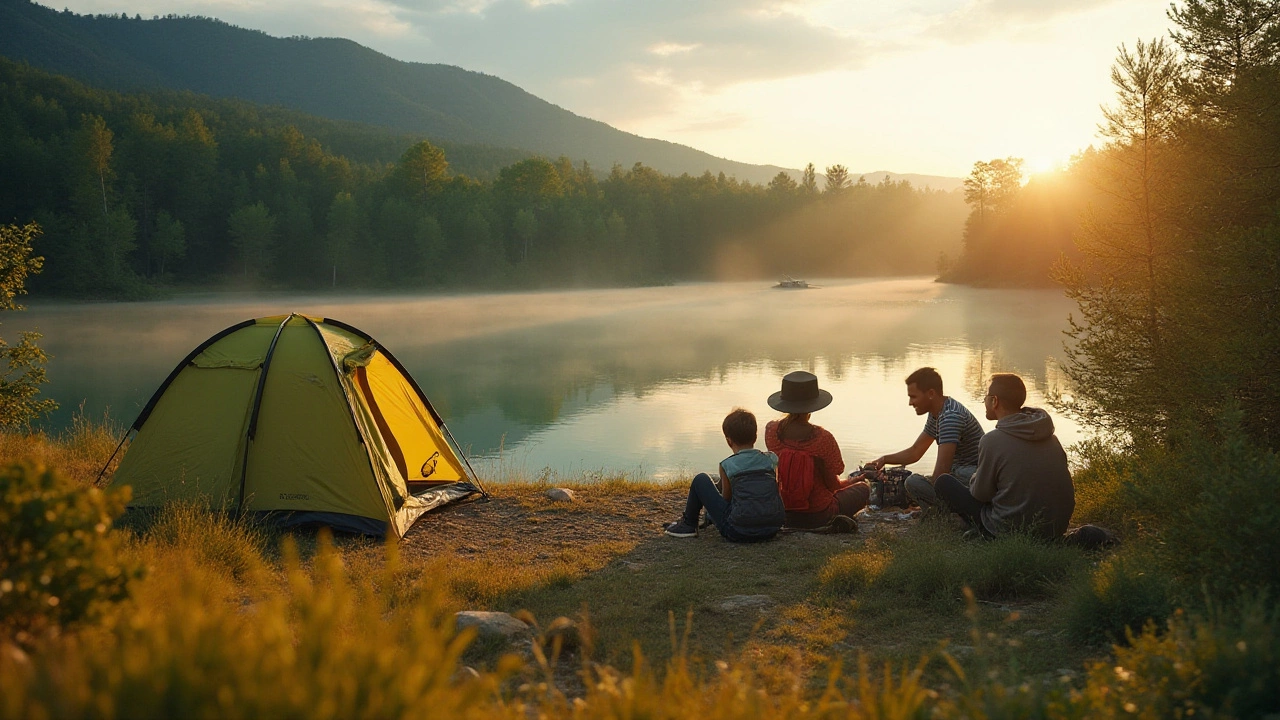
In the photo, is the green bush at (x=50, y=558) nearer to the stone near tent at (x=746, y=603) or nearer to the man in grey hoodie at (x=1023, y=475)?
the stone near tent at (x=746, y=603)

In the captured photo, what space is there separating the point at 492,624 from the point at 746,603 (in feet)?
5.30

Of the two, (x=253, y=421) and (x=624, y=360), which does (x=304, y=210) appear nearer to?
(x=624, y=360)

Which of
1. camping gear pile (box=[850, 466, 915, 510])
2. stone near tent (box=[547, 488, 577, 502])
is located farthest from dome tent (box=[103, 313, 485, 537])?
camping gear pile (box=[850, 466, 915, 510])

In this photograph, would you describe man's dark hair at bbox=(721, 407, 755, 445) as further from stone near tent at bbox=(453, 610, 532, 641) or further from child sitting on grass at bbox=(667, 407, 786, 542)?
stone near tent at bbox=(453, 610, 532, 641)

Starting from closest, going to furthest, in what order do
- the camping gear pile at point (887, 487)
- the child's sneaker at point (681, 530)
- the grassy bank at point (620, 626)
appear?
1. the grassy bank at point (620, 626)
2. the child's sneaker at point (681, 530)
3. the camping gear pile at point (887, 487)

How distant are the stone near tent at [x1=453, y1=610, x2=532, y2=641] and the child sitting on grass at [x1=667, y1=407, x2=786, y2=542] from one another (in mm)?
2546

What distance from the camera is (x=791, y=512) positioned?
735 centimetres

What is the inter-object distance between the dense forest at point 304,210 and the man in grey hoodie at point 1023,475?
1780 inches

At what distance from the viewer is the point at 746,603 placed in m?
5.32

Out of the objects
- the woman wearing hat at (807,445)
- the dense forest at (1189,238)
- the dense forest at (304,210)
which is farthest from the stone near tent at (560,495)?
the dense forest at (304,210)

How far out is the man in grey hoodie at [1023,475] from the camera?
615 cm

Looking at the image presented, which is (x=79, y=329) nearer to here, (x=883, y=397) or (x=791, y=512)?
(x=883, y=397)

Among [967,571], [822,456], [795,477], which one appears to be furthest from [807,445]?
[967,571]

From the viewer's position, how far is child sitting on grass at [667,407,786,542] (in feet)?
22.5
